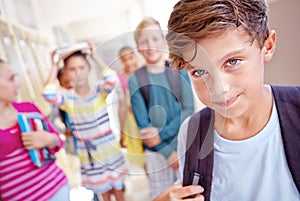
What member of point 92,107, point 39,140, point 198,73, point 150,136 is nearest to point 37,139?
point 39,140

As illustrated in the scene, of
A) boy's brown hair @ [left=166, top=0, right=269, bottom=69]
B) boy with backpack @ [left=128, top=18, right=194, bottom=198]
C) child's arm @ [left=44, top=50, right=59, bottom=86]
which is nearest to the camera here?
boy's brown hair @ [left=166, top=0, right=269, bottom=69]

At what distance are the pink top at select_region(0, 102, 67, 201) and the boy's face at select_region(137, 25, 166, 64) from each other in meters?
0.26

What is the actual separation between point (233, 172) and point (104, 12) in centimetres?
49

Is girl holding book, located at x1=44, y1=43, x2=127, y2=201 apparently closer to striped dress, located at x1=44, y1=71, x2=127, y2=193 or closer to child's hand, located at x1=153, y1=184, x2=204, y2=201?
striped dress, located at x1=44, y1=71, x2=127, y2=193

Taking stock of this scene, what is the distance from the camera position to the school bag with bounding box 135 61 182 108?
37cm

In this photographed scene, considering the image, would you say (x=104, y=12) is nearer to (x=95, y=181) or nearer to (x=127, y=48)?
(x=127, y=48)

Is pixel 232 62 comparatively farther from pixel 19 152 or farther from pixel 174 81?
pixel 19 152

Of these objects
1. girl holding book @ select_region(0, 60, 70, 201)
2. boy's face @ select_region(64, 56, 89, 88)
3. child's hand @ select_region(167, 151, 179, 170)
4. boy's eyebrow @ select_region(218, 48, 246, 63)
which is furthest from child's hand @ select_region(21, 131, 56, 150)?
boy's eyebrow @ select_region(218, 48, 246, 63)

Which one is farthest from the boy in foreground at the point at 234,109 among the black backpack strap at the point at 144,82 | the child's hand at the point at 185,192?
the black backpack strap at the point at 144,82

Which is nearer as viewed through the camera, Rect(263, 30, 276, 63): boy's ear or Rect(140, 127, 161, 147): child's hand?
Rect(263, 30, 276, 63): boy's ear

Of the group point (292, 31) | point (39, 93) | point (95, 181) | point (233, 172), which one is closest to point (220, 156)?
point (233, 172)

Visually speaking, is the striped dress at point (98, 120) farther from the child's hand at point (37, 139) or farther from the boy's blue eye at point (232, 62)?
the boy's blue eye at point (232, 62)

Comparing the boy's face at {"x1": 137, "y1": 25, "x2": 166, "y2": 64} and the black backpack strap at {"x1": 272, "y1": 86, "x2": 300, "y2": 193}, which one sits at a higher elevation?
the boy's face at {"x1": 137, "y1": 25, "x2": 166, "y2": 64}

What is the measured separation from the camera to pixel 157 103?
45 centimetres
